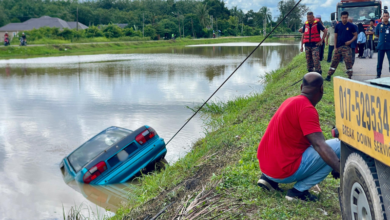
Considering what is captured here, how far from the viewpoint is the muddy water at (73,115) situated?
6746 mm

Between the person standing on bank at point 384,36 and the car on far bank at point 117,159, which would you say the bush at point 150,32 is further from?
the car on far bank at point 117,159

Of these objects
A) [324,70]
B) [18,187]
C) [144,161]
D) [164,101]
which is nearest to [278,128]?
[144,161]

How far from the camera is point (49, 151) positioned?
890 cm

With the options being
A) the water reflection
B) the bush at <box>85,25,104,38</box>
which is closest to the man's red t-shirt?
the water reflection

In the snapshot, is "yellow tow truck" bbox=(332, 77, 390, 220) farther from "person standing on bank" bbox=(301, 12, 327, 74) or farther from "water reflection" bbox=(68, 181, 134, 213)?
"person standing on bank" bbox=(301, 12, 327, 74)

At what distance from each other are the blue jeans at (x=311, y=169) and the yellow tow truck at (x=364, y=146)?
20.3 inches

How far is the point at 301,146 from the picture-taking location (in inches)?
148

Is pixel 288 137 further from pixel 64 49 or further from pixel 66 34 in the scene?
pixel 66 34

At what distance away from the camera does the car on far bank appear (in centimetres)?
683

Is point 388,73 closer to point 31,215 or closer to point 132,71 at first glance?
point 31,215

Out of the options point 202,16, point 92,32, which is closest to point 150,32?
point 92,32

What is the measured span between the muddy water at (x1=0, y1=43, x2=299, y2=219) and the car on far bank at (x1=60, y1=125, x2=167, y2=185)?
207 millimetres

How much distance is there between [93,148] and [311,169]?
4.92m

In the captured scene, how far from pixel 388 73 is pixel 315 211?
9.75m
